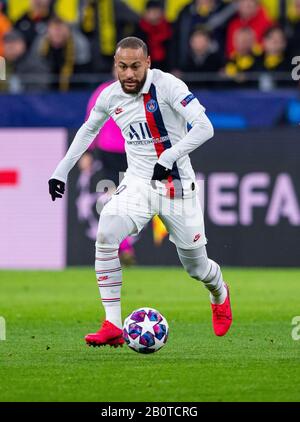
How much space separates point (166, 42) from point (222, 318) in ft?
30.3

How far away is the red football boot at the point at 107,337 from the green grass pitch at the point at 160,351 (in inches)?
3.2

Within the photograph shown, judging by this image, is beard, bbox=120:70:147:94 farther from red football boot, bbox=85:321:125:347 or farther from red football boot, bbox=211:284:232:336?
red football boot, bbox=211:284:232:336

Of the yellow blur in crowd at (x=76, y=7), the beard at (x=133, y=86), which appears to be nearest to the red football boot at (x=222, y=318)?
the beard at (x=133, y=86)

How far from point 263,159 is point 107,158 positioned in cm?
234

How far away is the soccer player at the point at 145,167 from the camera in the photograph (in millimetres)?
8719

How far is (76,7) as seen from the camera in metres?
19.6

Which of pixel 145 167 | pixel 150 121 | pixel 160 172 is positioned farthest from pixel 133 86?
pixel 160 172

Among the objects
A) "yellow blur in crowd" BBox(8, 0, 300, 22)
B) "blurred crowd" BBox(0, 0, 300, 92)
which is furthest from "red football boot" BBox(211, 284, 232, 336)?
"yellow blur in crowd" BBox(8, 0, 300, 22)

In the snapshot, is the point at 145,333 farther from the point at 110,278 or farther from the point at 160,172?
the point at 160,172

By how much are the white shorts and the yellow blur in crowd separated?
9979 mm

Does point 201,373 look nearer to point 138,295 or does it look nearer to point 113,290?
point 113,290

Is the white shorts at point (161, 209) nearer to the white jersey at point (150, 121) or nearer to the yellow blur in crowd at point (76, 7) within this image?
the white jersey at point (150, 121)

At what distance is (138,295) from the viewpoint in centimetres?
1307
